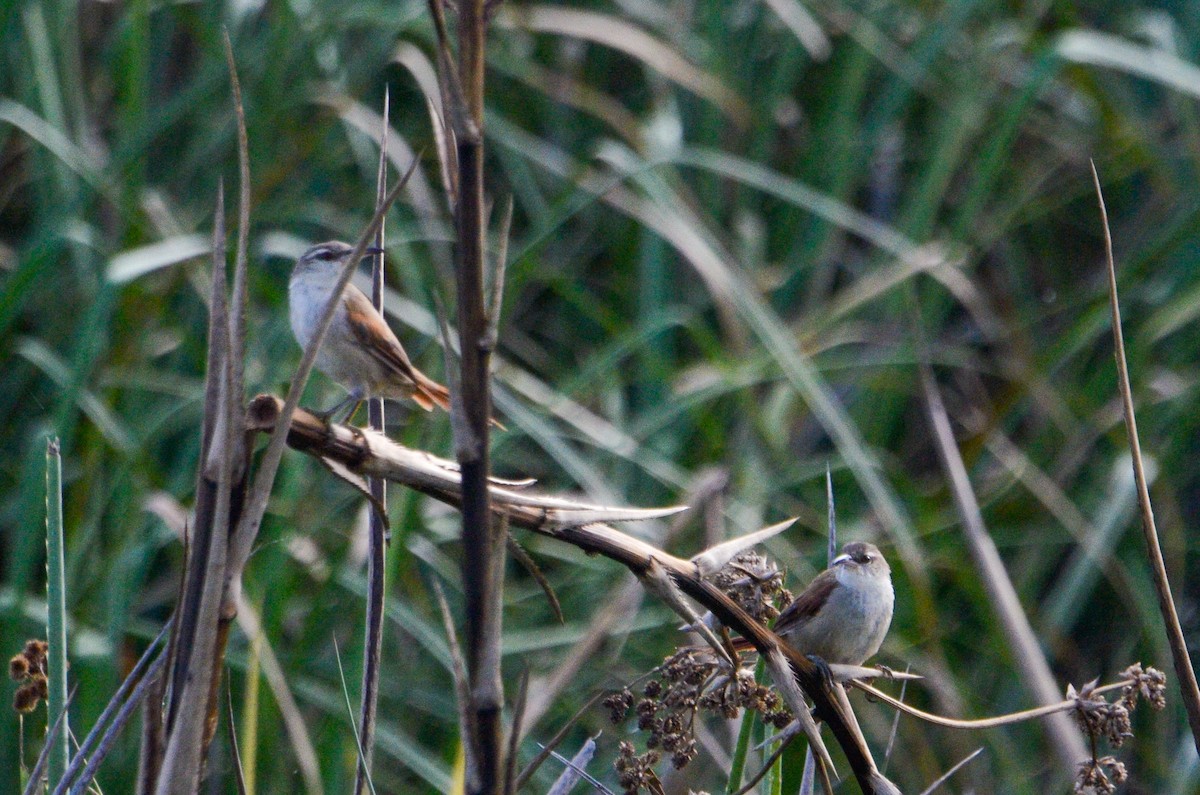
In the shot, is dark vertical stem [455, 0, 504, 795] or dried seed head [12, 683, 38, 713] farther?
dried seed head [12, 683, 38, 713]

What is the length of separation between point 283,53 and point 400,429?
4.45 ft

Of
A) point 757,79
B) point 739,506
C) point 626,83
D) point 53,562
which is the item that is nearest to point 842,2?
point 757,79

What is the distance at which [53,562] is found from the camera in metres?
1.39

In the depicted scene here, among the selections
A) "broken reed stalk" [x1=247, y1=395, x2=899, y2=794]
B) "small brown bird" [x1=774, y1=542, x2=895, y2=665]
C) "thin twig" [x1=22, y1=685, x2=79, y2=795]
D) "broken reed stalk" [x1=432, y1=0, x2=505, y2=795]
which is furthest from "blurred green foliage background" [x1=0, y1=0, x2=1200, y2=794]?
"broken reed stalk" [x1=432, y1=0, x2=505, y2=795]

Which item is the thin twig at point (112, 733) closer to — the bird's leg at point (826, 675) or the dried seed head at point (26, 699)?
the dried seed head at point (26, 699)

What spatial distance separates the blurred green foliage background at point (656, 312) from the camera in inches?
135

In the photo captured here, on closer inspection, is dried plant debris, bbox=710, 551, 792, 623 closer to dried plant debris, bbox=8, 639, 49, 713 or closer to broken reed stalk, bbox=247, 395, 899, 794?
broken reed stalk, bbox=247, 395, 899, 794

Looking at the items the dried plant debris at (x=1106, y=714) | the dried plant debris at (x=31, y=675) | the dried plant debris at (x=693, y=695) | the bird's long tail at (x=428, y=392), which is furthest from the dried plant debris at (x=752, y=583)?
the bird's long tail at (x=428, y=392)

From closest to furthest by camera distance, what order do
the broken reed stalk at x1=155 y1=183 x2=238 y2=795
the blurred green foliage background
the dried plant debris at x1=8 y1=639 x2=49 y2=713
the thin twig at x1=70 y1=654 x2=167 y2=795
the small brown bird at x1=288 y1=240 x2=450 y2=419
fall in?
the broken reed stalk at x1=155 y1=183 x2=238 y2=795
the thin twig at x1=70 y1=654 x2=167 y2=795
the dried plant debris at x1=8 y1=639 x2=49 y2=713
the small brown bird at x1=288 y1=240 x2=450 y2=419
the blurred green foliage background

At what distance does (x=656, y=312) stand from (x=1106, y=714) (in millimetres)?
3016

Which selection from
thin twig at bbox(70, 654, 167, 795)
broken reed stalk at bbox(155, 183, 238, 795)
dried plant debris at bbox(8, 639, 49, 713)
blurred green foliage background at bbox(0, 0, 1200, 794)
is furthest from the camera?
blurred green foliage background at bbox(0, 0, 1200, 794)

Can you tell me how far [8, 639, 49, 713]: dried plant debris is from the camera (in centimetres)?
147

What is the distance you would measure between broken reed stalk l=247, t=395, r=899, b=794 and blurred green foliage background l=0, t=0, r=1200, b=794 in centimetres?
174

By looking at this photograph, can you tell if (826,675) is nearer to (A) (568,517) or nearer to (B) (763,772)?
(B) (763,772)
